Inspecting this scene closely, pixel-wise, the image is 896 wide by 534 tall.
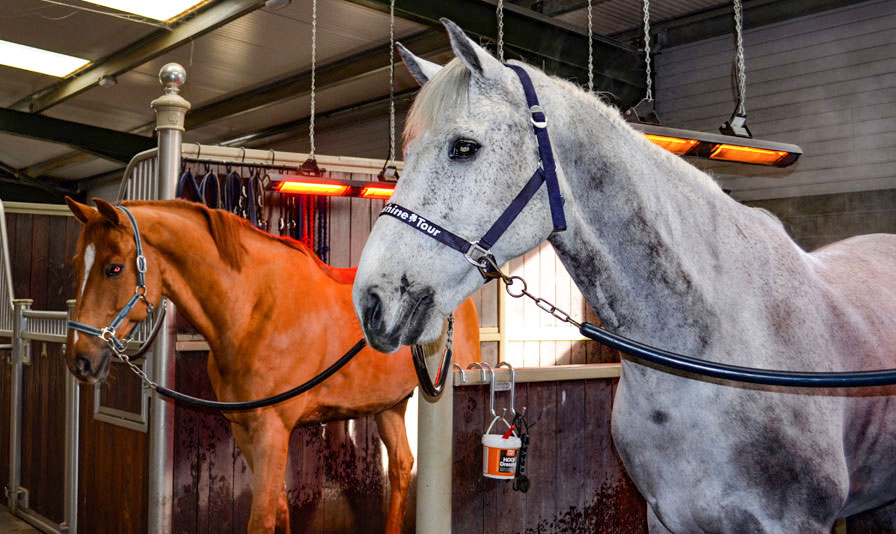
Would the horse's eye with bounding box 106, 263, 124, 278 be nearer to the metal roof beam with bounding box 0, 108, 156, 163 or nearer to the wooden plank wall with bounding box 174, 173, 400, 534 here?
the wooden plank wall with bounding box 174, 173, 400, 534

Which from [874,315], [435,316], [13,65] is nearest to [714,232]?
[874,315]

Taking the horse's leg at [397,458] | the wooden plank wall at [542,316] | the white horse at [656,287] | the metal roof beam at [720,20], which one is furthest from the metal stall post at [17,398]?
the metal roof beam at [720,20]

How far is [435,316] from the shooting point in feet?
4.31

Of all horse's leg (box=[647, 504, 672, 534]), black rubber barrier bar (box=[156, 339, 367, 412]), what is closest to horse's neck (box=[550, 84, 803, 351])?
horse's leg (box=[647, 504, 672, 534])

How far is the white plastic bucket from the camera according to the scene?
254cm

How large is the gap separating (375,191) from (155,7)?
15.3 ft

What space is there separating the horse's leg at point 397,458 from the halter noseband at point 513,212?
2.30 metres

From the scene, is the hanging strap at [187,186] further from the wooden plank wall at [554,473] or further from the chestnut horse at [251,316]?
the wooden plank wall at [554,473]

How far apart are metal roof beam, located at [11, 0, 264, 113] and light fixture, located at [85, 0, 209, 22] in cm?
17

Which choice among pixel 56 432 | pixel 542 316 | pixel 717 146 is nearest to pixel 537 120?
pixel 717 146

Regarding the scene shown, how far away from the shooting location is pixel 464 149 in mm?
1318

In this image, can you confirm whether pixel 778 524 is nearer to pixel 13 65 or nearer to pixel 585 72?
pixel 585 72

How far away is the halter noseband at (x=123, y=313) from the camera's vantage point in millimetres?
→ 2602

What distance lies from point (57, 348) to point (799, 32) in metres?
7.42
